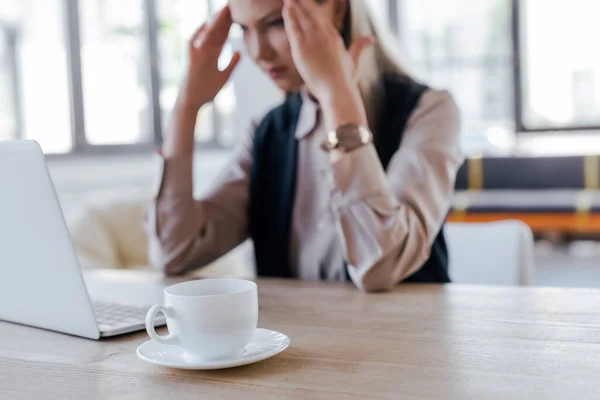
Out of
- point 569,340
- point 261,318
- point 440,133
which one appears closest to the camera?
point 569,340

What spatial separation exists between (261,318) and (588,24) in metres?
6.11

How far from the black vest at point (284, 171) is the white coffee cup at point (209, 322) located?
2.61ft

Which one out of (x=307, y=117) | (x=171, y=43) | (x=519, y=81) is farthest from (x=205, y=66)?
(x=519, y=81)

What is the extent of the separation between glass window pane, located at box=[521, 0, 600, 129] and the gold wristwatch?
18.7 feet

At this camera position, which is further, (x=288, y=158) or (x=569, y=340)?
(x=288, y=158)

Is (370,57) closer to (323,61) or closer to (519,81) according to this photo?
(323,61)

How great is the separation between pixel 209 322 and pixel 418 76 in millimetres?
3262

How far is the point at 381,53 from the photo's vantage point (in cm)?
159

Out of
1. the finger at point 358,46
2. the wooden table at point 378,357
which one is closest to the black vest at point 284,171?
the finger at point 358,46

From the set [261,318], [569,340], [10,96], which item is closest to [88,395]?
[261,318]

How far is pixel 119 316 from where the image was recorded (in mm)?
1005

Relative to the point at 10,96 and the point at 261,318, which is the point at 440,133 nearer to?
the point at 261,318

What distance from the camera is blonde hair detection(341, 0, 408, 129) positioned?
1502 millimetres

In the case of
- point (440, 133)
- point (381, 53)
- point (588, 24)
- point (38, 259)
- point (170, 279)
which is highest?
point (588, 24)
